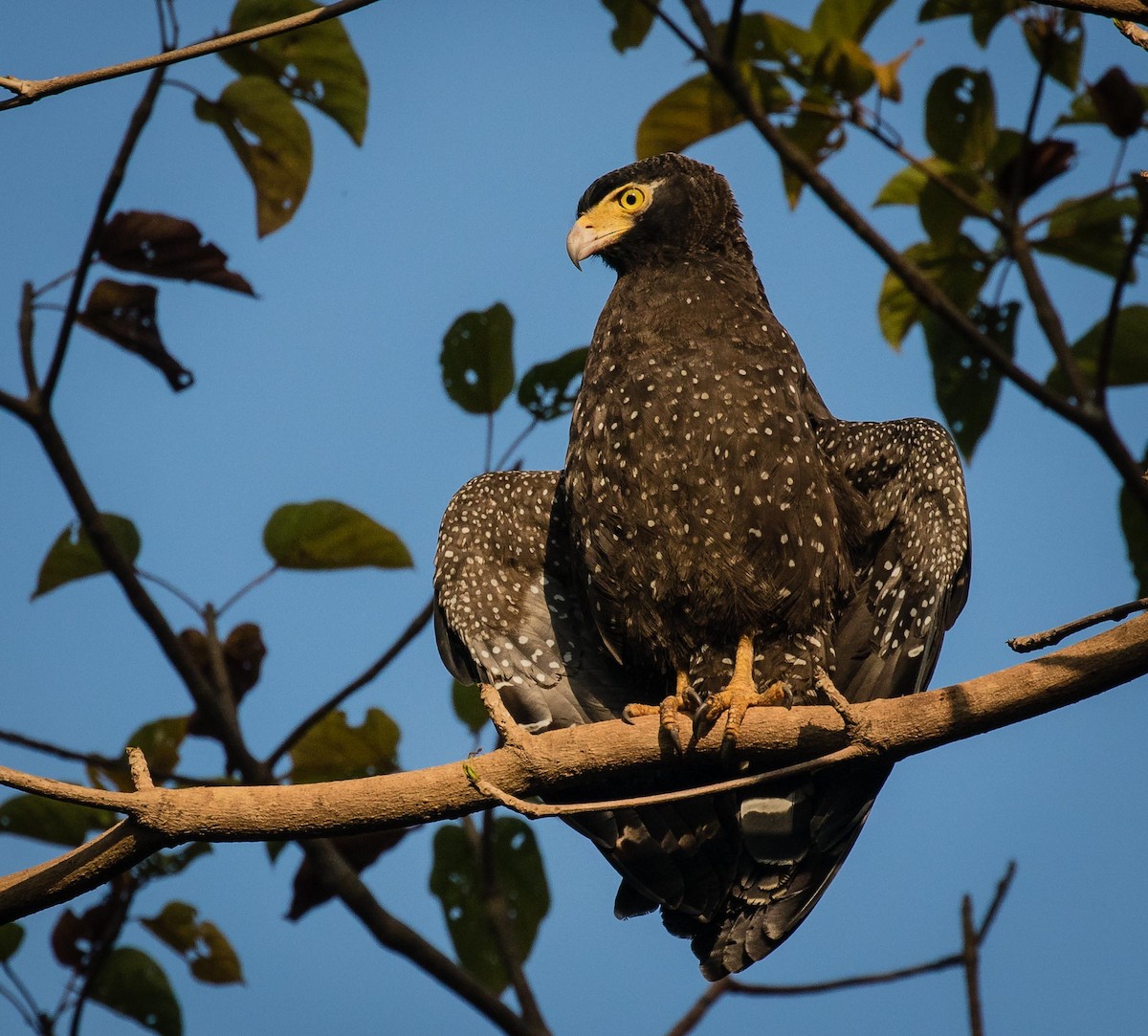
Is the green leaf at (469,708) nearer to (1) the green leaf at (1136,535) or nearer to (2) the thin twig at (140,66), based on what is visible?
(1) the green leaf at (1136,535)

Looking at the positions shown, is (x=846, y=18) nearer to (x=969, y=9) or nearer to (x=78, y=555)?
(x=969, y=9)

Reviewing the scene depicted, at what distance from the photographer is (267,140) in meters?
6.64

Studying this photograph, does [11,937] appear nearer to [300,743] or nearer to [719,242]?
[300,743]

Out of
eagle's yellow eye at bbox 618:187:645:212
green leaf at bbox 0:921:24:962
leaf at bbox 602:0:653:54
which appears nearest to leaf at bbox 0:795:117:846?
green leaf at bbox 0:921:24:962

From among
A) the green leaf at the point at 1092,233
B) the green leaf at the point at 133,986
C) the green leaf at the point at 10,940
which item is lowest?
the green leaf at the point at 133,986

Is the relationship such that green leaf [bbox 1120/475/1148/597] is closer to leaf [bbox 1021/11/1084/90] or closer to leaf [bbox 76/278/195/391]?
leaf [bbox 1021/11/1084/90]

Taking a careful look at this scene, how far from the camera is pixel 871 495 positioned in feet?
17.4

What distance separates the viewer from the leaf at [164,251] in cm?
612

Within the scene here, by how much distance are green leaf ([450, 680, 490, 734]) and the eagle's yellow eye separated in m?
2.22

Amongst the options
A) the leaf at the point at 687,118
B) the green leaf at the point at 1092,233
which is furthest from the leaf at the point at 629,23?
the green leaf at the point at 1092,233

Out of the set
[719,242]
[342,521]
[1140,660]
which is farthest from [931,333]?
[1140,660]

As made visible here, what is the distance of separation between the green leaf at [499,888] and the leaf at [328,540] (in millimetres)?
1349

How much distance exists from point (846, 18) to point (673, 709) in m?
3.57

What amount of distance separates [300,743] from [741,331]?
2.97 metres
